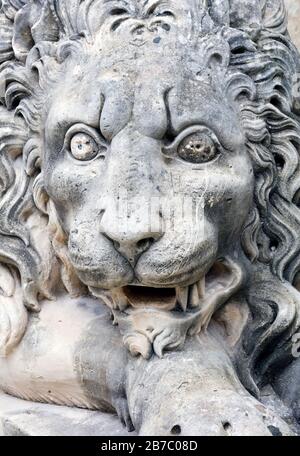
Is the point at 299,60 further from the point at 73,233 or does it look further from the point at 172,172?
the point at 73,233

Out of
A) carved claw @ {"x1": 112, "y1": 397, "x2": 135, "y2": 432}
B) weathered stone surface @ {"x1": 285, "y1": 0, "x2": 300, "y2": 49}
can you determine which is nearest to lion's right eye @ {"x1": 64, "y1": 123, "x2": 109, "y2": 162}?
carved claw @ {"x1": 112, "y1": 397, "x2": 135, "y2": 432}

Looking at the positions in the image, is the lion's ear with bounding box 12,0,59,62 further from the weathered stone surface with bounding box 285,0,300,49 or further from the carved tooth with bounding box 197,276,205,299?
the weathered stone surface with bounding box 285,0,300,49

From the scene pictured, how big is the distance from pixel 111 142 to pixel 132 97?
9 centimetres

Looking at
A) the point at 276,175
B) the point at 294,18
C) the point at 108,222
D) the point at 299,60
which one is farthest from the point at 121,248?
the point at 294,18

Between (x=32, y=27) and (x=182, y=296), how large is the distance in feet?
2.24

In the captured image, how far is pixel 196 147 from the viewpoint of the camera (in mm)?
2369

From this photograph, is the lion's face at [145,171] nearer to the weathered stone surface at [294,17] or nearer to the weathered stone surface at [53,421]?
the weathered stone surface at [53,421]

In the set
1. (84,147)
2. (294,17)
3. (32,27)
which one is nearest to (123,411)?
(84,147)

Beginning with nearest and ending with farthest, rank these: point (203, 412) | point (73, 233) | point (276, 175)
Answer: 1. point (203, 412)
2. point (73, 233)
3. point (276, 175)

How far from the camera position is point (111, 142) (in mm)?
2367

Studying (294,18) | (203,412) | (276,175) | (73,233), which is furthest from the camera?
(294,18)

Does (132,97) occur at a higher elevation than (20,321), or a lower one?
higher

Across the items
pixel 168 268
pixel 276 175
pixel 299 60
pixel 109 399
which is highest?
pixel 299 60

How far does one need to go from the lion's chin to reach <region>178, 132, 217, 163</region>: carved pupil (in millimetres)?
220
